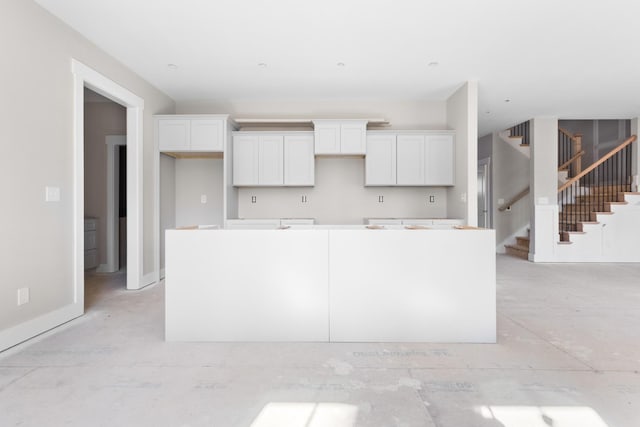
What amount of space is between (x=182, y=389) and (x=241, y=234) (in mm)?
1092

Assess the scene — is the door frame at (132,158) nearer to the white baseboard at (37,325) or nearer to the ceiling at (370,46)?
the ceiling at (370,46)

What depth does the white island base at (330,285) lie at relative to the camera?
2551 mm

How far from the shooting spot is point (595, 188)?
7117mm

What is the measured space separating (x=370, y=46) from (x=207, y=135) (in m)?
2.55

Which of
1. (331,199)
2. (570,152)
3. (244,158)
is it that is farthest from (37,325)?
(570,152)

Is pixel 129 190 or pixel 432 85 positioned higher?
pixel 432 85

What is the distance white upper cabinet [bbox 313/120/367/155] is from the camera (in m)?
4.97

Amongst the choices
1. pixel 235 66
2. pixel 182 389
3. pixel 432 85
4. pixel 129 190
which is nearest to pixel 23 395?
pixel 182 389

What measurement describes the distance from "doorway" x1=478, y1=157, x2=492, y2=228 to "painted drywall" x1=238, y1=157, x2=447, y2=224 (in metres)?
3.37

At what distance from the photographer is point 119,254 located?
225 inches

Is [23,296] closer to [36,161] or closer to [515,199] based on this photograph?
[36,161]

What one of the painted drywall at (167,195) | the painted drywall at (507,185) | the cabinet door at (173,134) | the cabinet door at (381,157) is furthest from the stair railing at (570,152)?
the painted drywall at (167,195)

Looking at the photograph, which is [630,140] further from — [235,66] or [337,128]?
[235,66]

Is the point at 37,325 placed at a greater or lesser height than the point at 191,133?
lesser
